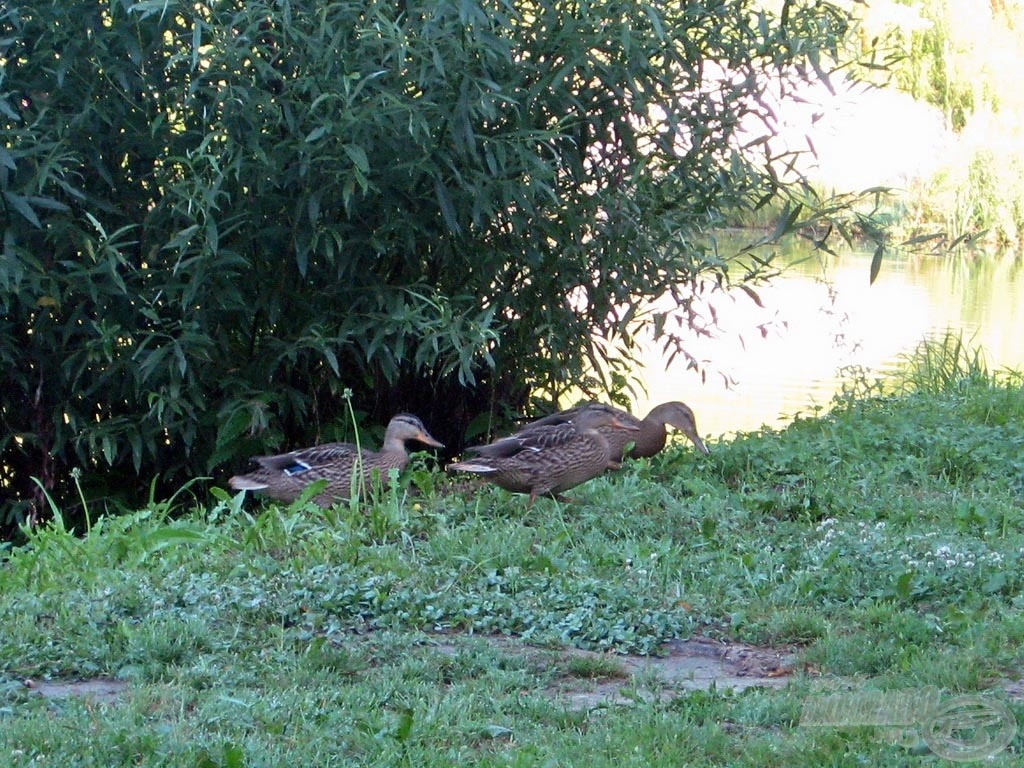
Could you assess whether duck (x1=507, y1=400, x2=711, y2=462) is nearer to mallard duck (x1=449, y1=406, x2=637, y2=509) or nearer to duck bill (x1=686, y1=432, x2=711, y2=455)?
duck bill (x1=686, y1=432, x2=711, y2=455)

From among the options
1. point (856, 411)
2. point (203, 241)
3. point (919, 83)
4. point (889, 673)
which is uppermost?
point (919, 83)

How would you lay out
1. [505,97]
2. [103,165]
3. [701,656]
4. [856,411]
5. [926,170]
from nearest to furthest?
1. [701,656]
2. [505,97]
3. [103,165]
4. [856,411]
5. [926,170]

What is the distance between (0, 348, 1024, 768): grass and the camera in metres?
4.40

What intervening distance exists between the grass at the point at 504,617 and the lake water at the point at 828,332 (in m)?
3.25

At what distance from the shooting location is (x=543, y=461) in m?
7.81

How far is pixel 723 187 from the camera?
939cm

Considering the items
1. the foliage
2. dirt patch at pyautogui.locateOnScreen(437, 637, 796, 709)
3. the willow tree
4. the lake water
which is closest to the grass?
dirt patch at pyautogui.locateOnScreen(437, 637, 796, 709)

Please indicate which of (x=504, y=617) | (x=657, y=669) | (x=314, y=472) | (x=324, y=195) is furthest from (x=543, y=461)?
(x=657, y=669)

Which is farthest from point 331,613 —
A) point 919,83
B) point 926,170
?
point 919,83

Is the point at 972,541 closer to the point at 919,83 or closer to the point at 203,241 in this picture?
the point at 203,241

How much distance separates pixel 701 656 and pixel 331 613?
1477mm

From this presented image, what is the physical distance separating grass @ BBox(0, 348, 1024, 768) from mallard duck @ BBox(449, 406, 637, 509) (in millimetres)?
151

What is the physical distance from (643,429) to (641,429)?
2cm

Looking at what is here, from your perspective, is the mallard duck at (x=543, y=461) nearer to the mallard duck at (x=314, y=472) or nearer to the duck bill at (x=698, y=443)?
the mallard duck at (x=314, y=472)
